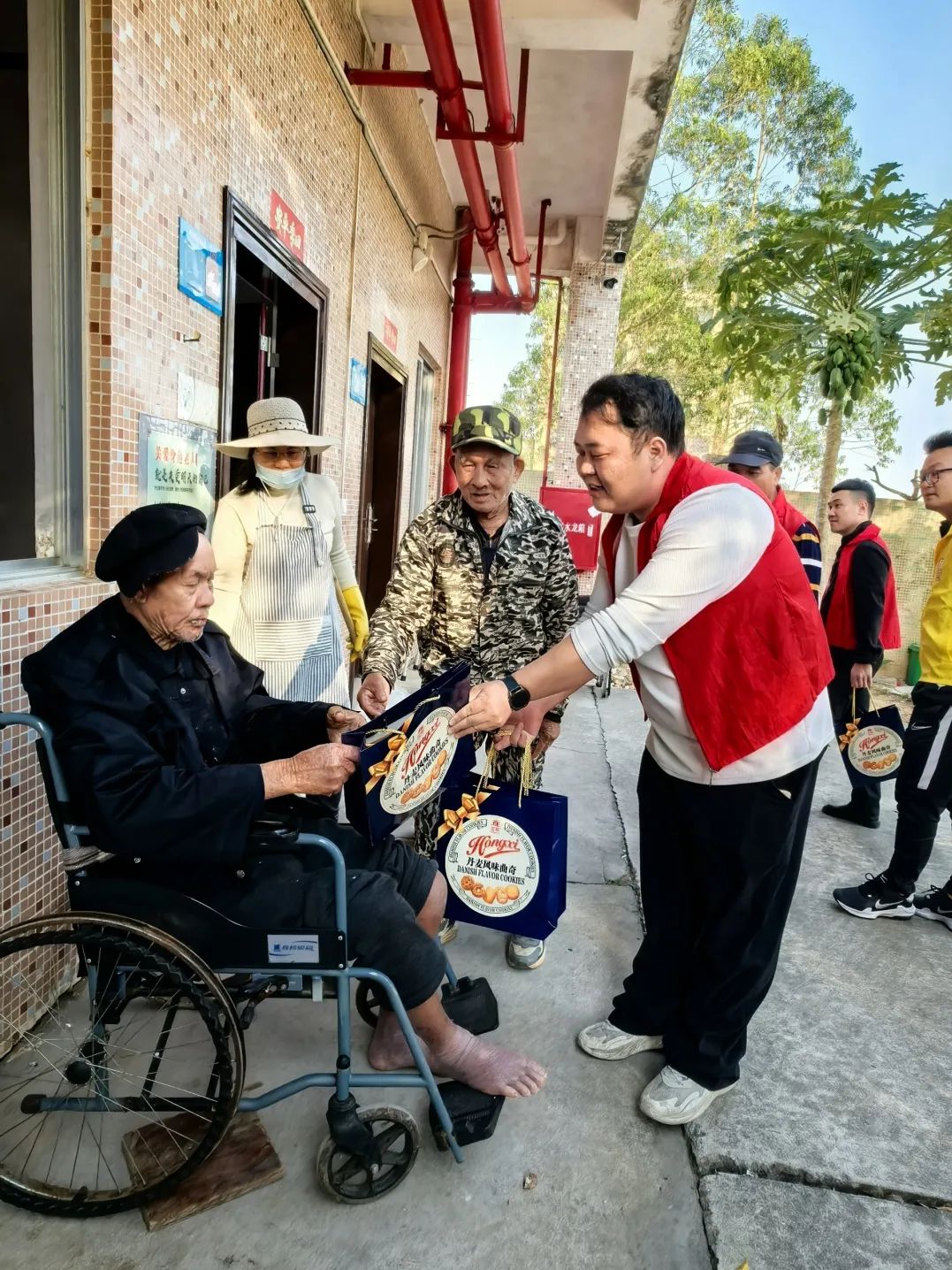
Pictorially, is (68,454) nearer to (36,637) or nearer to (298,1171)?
(36,637)

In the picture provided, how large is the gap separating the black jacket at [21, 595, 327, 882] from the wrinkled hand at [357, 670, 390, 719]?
550mm

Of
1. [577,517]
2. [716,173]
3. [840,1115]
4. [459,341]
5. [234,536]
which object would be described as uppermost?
[716,173]

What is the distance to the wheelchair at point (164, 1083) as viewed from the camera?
149 cm

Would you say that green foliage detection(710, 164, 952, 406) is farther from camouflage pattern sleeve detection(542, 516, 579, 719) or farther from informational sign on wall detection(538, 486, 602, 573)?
camouflage pattern sleeve detection(542, 516, 579, 719)

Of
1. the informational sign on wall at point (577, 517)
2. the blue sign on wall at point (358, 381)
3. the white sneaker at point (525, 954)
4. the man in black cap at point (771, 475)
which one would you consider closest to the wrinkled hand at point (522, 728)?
the white sneaker at point (525, 954)

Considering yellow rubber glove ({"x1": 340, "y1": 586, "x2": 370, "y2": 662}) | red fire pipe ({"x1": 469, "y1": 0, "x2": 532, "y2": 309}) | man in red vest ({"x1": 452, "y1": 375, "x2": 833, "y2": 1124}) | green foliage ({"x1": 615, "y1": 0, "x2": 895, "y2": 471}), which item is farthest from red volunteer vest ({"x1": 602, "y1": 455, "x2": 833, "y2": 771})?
green foliage ({"x1": 615, "y1": 0, "x2": 895, "y2": 471})

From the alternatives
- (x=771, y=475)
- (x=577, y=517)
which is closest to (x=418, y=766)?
(x=771, y=475)

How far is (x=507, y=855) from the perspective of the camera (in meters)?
2.13

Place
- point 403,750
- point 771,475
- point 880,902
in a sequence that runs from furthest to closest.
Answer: point 771,475 < point 880,902 < point 403,750

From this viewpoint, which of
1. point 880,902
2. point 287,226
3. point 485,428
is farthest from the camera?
point 287,226

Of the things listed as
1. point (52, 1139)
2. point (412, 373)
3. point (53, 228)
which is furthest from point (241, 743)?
point (412, 373)

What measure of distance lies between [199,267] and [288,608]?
127cm

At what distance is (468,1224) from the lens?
5.41 feet

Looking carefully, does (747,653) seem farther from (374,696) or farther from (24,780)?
(24,780)
